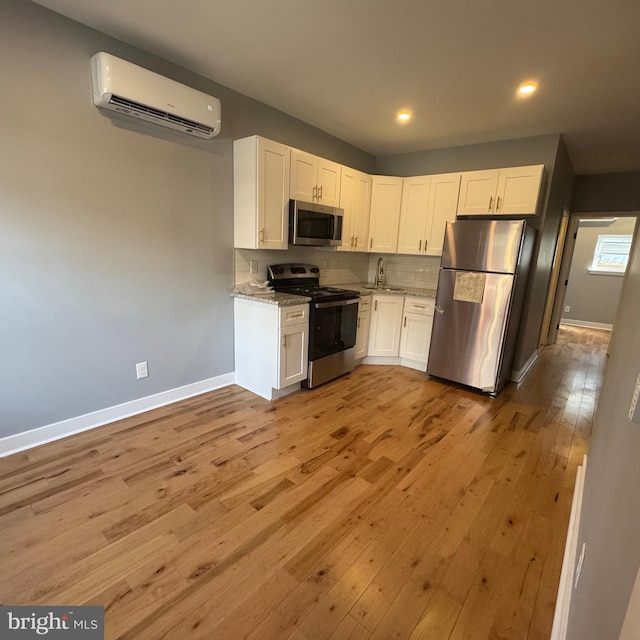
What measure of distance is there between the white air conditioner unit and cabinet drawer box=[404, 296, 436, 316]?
102 inches

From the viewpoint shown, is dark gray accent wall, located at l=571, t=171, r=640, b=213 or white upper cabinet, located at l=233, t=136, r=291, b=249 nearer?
white upper cabinet, located at l=233, t=136, r=291, b=249

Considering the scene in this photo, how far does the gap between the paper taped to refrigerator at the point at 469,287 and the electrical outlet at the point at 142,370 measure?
115 inches

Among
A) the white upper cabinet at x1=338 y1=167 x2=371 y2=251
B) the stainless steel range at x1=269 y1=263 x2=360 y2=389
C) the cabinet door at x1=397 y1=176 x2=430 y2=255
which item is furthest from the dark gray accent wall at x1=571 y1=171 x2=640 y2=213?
the stainless steel range at x1=269 y1=263 x2=360 y2=389

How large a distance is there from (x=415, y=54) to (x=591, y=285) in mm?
7229

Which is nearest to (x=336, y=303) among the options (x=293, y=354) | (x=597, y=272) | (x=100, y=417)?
(x=293, y=354)

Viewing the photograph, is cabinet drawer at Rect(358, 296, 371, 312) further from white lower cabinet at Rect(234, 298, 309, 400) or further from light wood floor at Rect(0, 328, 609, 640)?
light wood floor at Rect(0, 328, 609, 640)

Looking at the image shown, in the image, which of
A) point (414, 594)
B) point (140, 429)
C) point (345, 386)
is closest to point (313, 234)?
point (345, 386)

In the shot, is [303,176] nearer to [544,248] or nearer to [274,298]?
[274,298]

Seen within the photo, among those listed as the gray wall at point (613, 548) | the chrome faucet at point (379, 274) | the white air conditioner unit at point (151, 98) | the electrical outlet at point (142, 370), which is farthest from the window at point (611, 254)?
the electrical outlet at point (142, 370)

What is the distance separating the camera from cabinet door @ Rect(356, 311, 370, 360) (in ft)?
12.8

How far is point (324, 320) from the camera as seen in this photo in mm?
3275

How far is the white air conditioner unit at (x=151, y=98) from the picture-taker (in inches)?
81.8

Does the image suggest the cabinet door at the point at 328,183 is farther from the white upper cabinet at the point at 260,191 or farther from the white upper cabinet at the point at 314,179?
the white upper cabinet at the point at 260,191

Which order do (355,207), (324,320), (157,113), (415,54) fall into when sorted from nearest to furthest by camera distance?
1. (415,54)
2. (157,113)
3. (324,320)
4. (355,207)
